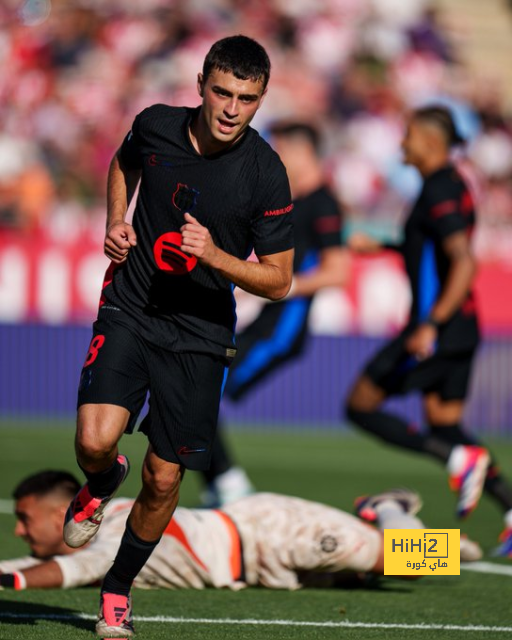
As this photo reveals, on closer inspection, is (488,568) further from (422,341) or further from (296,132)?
(296,132)

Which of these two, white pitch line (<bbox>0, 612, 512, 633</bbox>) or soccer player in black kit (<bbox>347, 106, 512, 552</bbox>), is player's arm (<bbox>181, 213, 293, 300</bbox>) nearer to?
white pitch line (<bbox>0, 612, 512, 633</bbox>)

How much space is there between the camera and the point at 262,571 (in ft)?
20.6

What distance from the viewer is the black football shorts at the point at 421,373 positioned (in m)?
8.77

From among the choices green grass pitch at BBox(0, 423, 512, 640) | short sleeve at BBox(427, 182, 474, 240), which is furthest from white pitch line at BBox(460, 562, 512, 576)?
short sleeve at BBox(427, 182, 474, 240)

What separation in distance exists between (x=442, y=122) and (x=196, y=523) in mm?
3759

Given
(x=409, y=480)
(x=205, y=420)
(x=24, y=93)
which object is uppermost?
(x=24, y=93)

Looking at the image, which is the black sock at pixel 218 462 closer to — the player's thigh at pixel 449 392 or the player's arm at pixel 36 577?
the player's thigh at pixel 449 392

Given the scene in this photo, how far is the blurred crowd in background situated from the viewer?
19.0 meters

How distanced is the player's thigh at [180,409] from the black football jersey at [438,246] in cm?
373

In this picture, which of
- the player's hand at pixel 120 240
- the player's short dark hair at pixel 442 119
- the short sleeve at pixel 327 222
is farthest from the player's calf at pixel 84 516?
the short sleeve at pixel 327 222

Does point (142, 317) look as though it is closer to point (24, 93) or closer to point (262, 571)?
point (262, 571)

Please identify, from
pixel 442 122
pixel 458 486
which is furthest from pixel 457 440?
pixel 442 122

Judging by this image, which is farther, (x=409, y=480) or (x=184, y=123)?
(x=409, y=480)

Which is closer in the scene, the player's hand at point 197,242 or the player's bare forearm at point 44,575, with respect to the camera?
the player's hand at point 197,242
